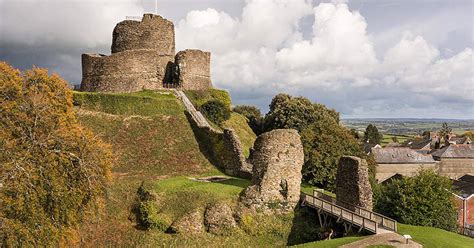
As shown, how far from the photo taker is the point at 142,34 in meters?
43.8

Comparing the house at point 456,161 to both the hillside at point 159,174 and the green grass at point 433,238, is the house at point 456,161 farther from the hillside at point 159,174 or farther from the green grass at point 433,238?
the green grass at point 433,238

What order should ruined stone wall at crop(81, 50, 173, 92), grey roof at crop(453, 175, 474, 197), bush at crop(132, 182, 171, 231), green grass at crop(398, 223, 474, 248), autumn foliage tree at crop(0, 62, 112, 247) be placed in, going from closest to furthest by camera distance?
autumn foliage tree at crop(0, 62, 112, 247) < green grass at crop(398, 223, 474, 248) < bush at crop(132, 182, 171, 231) < ruined stone wall at crop(81, 50, 173, 92) < grey roof at crop(453, 175, 474, 197)

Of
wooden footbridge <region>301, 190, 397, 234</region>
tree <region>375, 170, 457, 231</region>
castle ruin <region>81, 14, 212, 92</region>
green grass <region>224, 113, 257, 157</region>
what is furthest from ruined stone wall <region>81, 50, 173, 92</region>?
tree <region>375, 170, 457, 231</region>

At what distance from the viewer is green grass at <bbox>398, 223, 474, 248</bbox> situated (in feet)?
63.8

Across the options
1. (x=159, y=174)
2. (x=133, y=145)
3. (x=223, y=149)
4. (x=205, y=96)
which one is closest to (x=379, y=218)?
(x=223, y=149)

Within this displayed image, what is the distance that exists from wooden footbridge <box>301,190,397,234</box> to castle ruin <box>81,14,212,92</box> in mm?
23555

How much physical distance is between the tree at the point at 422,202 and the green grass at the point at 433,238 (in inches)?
135

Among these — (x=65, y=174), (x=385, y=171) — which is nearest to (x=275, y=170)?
(x=65, y=174)

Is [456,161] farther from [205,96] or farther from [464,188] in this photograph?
[205,96]

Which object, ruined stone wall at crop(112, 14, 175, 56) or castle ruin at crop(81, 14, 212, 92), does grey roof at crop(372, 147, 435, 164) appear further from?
ruined stone wall at crop(112, 14, 175, 56)

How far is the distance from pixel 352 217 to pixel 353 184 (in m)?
2.74

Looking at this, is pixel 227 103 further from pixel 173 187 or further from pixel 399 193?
pixel 399 193

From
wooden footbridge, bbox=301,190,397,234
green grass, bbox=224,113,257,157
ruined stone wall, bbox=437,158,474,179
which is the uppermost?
green grass, bbox=224,113,257,157

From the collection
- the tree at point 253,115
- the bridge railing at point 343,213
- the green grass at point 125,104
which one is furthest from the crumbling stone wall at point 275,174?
the tree at point 253,115
